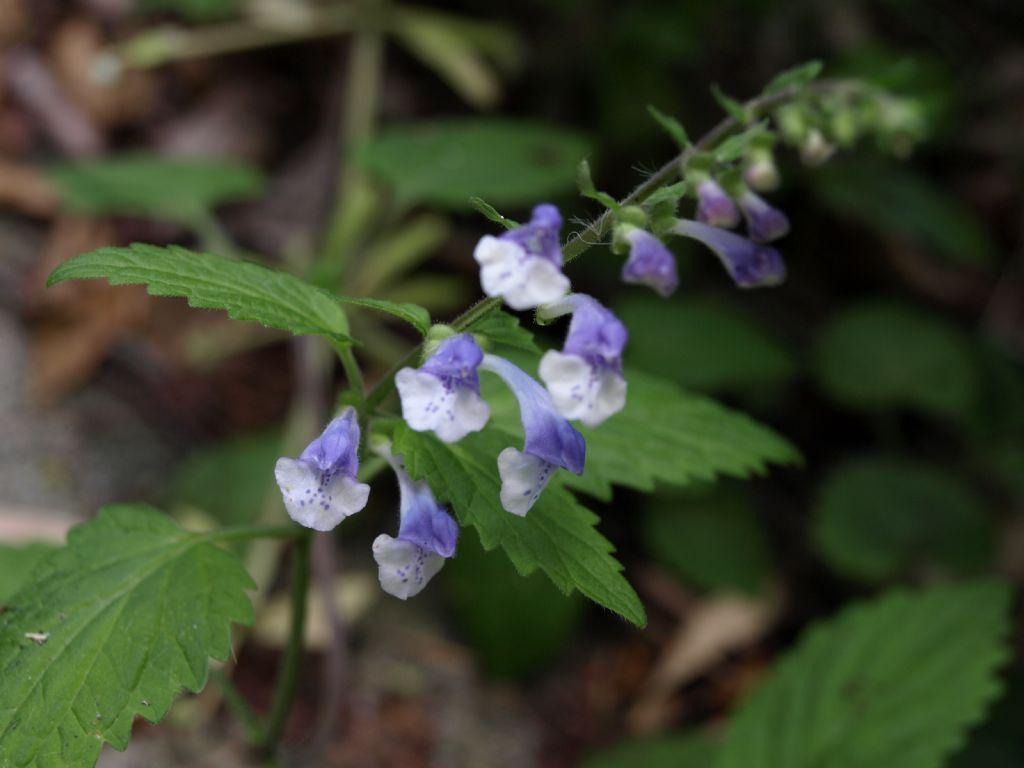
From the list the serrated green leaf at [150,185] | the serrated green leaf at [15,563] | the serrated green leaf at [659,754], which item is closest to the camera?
the serrated green leaf at [15,563]

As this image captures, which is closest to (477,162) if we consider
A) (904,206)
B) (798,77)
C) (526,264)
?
(904,206)

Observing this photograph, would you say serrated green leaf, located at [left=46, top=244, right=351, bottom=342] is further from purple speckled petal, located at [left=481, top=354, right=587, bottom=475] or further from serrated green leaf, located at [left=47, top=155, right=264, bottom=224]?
serrated green leaf, located at [left=47, top=155, right=264, bottom=224]

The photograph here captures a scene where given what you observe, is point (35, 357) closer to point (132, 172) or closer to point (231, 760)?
point (132, 172)

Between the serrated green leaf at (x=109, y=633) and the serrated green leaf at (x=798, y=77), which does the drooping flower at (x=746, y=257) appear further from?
the serrated green leaf at (x=109, y=633)

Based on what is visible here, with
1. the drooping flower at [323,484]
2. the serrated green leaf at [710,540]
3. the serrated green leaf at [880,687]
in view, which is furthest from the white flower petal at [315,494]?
the serrated green leaf at [710,540]

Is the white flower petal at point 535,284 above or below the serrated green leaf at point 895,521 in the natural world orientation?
above

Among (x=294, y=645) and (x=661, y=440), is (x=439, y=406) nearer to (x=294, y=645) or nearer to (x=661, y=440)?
(x=661, y=440)

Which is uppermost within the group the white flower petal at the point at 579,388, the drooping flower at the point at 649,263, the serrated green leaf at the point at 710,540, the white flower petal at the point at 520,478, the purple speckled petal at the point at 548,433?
the drooping flower at the point at 649,263

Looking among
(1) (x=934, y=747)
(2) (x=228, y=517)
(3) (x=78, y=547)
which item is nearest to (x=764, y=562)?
(1) (x=934, y=747)
